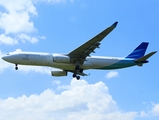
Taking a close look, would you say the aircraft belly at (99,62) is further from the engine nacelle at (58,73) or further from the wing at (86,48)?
the engine nacelle at (58,73)

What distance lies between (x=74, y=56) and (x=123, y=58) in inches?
332

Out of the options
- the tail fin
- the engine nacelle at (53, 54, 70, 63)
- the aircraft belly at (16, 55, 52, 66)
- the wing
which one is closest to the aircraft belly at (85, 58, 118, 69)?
the wing

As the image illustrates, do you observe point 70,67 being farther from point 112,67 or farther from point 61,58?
point 112,67

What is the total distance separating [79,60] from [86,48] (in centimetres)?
285

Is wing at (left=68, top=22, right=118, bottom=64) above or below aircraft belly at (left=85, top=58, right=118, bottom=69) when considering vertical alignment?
above

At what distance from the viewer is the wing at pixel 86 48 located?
47312 mm

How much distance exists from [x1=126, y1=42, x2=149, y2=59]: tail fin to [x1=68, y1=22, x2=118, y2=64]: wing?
921 centimetres

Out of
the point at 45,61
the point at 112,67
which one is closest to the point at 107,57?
the point at 112,67

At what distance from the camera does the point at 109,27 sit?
148ft

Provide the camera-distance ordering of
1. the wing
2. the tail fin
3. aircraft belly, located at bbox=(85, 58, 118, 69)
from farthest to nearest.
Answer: the tail fin → aircraft belly, located at bbox=(85, 58, 118, 69) → the wing

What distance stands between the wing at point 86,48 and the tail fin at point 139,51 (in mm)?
9209

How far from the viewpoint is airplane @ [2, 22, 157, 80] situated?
5062cm

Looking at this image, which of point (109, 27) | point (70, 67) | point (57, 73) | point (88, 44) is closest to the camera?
point (109, 27)

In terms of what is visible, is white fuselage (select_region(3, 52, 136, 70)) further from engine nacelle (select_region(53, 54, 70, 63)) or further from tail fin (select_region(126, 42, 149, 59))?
tail fin (select_region(126, 42, 149, 59))
